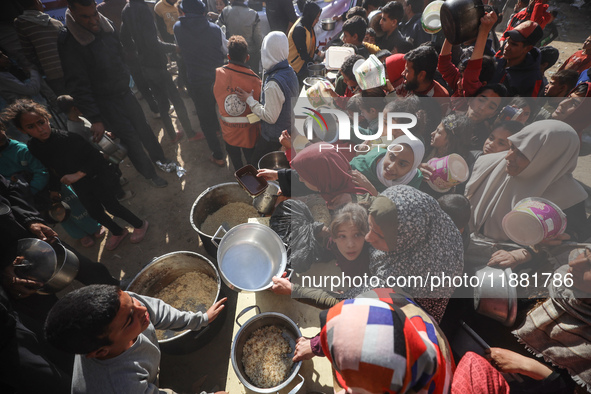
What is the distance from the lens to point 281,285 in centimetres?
204

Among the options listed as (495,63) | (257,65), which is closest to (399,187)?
(495,63)

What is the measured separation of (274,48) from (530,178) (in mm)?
2902

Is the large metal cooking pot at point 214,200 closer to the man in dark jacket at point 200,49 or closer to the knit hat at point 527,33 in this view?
the man in dark jacket at point 200,49

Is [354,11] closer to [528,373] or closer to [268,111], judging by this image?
[268,111]

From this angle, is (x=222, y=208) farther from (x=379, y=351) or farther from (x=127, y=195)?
(x=379, y=351)

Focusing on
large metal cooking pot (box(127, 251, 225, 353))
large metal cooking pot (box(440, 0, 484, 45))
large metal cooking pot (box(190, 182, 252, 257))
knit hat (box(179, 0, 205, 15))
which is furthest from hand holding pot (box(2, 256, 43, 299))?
large metal cooking pot (box(440, 0, 484, 45))

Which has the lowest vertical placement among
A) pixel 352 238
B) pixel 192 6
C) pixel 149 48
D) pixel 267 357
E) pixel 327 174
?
pixel 267 357

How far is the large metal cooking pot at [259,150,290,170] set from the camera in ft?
11.1

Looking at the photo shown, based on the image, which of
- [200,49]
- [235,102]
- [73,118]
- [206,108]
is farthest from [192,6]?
A: [73,118]

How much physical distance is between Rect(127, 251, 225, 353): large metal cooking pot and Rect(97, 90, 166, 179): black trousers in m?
2.20

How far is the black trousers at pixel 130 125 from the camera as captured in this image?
3.68m

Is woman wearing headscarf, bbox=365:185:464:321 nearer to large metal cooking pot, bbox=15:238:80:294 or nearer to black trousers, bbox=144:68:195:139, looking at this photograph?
large metal cooking pot, bbox=15:238:80:294

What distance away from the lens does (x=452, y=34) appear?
2.38m

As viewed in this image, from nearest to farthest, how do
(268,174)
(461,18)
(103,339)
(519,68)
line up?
(103,339) < (461,18) < (268,174) < (519,68)
